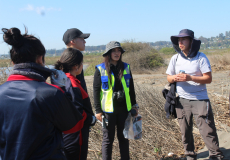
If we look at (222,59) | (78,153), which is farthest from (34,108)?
(222,59)

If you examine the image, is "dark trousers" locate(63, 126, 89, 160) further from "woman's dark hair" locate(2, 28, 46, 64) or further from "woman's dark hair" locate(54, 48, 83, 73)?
"woman's dark hair" locate(2, 28, 46, 64)

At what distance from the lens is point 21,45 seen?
1423 mm

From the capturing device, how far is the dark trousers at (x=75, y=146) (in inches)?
82.7

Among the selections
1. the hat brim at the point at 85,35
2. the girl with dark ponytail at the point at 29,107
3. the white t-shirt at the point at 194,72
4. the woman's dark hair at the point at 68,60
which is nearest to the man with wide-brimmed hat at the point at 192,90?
the white t-shirt at the point at 194,72

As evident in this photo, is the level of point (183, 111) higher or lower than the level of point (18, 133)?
lower

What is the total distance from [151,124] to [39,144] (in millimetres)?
3276

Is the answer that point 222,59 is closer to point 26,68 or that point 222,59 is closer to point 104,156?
point 104,156

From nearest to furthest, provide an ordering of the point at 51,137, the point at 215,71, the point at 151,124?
the point at 51,137 → the point at 151,124 → the point at 215,71

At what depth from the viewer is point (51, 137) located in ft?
4.83

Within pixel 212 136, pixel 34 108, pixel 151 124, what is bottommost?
pixel 151 124

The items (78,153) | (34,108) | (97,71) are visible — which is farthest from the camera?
(97,71)

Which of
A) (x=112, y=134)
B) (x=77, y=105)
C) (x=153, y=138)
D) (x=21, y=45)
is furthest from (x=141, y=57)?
(x=21, y=45)

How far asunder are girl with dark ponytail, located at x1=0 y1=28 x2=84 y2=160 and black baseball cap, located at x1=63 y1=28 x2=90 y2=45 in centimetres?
150

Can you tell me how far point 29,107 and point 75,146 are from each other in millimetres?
960
